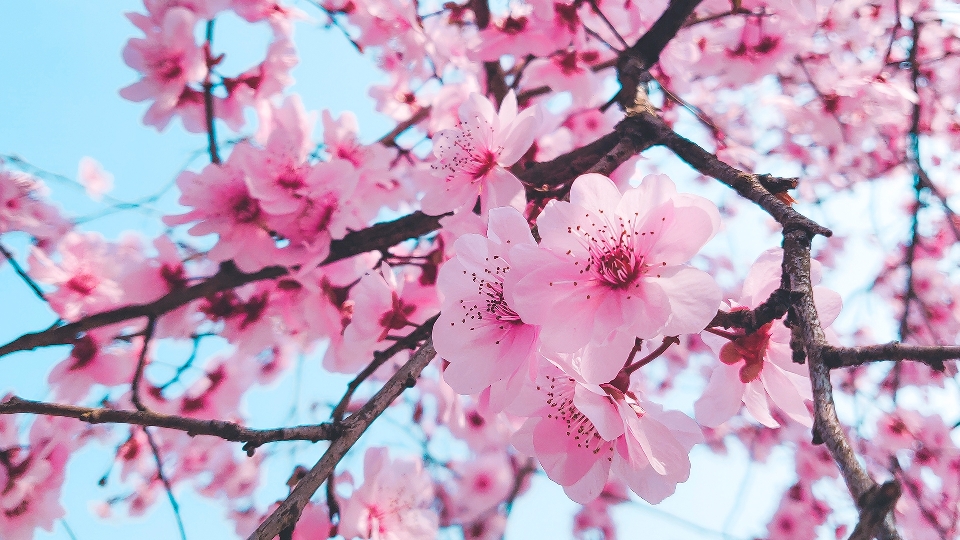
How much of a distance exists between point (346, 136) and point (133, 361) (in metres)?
0.99

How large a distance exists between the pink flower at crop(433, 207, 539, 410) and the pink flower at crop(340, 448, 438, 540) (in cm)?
69

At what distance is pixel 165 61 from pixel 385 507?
142 centimetres

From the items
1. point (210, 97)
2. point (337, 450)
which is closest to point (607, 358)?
point (337, 450)

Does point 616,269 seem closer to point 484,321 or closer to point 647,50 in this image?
point 484,321

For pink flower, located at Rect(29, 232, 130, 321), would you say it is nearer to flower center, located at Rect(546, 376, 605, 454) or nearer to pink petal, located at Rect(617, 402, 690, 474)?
flower center, located at Rect(546, 376, 605, 454)

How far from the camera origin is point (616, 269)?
0.76 m

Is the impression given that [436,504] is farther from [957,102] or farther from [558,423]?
[957,102]

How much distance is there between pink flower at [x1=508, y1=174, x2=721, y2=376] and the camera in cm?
65

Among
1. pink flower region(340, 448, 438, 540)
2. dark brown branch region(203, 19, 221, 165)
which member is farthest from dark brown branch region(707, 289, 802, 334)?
dark brown branch region(203, 19, 221, 165)

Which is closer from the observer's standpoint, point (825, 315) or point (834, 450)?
point (834, 450)

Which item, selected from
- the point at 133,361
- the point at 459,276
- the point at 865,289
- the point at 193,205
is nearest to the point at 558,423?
the point at 459,276

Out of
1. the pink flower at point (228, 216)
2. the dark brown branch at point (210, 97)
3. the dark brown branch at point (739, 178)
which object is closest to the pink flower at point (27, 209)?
the dark brown branch at point (210, 97)

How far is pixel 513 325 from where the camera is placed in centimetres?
81

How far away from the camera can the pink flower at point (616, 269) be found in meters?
0.65
